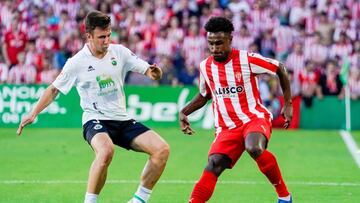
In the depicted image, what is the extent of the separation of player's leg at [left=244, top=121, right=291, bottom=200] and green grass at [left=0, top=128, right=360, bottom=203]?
1.81 metres

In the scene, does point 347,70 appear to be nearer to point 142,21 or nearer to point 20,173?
point 142,21

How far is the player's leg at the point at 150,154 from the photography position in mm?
10641

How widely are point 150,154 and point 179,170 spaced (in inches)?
195

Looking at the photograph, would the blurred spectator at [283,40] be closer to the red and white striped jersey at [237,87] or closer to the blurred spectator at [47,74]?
the blurred spectator at [47,74]

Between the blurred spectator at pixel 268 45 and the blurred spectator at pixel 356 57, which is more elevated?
the blurred spectator at pixel 268 45

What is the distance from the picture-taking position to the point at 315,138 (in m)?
21.8

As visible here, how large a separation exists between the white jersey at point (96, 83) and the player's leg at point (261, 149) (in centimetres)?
160

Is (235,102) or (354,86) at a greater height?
(235,102)

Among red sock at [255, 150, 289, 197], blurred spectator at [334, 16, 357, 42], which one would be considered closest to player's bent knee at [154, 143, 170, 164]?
red sock at [255, 150, 289, 197]

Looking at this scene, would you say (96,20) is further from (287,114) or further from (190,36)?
(190,36)

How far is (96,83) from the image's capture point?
35.1 ft

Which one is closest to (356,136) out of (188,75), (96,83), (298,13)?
(188,75)

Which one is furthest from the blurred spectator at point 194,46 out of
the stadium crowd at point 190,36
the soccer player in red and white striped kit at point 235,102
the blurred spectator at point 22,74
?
the soccer player in red and white striped kit at point 235,102

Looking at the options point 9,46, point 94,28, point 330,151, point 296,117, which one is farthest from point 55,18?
point 94,28
